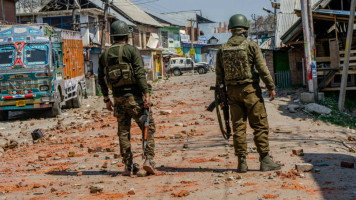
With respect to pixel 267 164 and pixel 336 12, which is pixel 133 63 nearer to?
pixel 267 164

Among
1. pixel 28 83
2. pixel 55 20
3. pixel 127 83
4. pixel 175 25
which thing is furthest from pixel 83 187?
pixel 175 25

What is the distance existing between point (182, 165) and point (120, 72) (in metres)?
1.73

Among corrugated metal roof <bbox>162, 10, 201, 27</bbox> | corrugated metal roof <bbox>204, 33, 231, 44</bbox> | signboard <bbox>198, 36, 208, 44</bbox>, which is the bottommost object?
signboard <bbox>198, 36, 208, 44</bbox>

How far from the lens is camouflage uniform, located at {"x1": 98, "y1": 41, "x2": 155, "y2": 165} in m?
6.21

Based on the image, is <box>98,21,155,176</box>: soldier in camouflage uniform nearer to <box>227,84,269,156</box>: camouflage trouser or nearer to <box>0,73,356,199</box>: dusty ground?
<box>0,73,356,199</box>: dusty ground

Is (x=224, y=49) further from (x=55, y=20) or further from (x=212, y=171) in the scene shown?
(x=55, y=20)

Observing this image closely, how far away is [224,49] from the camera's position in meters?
6.16

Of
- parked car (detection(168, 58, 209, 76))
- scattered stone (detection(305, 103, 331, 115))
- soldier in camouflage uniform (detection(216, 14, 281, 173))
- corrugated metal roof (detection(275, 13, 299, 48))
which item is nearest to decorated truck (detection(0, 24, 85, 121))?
scattered stone (detection(305, 103, 331, 115))

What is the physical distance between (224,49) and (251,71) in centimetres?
46

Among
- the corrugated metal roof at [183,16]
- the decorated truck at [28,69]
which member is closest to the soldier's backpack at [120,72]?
the decorated truck at [28,69]

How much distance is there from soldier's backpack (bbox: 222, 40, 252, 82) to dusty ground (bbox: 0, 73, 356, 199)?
1.26 metres

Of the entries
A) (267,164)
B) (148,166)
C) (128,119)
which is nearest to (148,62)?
(128,119)

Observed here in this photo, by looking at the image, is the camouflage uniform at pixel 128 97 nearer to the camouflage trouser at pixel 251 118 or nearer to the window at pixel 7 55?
the camouflage trouser at pixel 251 118

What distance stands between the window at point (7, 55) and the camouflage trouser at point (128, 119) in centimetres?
1094
